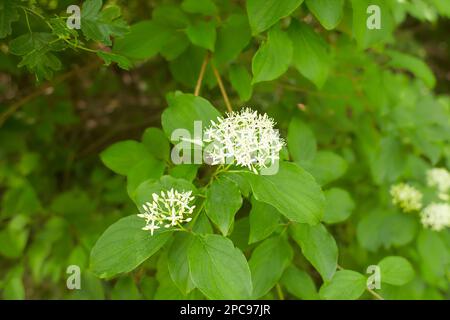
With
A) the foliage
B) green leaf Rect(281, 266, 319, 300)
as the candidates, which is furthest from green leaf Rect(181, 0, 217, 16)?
green leaf Rect(281, 266, 319, 300)

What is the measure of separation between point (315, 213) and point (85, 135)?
180 cm

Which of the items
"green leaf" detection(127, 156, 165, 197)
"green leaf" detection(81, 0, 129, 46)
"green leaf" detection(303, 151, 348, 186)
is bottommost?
"green leaf" detection(127, 156, 165, 197)

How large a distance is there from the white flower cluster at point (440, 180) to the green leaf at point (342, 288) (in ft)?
2.30

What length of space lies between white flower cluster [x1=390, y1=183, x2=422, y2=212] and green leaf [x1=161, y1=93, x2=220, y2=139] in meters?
0.86

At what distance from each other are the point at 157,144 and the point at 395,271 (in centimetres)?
69

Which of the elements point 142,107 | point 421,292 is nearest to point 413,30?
point 142,107

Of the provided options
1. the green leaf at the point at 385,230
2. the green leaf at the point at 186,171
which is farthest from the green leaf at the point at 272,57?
the green leaf at the point at 385,230

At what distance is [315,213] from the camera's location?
2.96 feet

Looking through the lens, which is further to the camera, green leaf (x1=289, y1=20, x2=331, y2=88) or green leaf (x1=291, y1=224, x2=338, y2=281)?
green leaf (x1=289, y1=20, x2=331, y2=88)

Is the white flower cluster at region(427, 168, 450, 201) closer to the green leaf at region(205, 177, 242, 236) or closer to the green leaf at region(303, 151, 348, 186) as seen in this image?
the green leaf at region(303, 151, 348, 186)

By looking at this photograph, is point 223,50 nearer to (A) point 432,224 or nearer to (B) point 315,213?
(B) point 315,213

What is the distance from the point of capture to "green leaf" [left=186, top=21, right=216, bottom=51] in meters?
1.20

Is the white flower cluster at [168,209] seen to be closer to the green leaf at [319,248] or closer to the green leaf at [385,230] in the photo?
the green leaf at [319,248]
